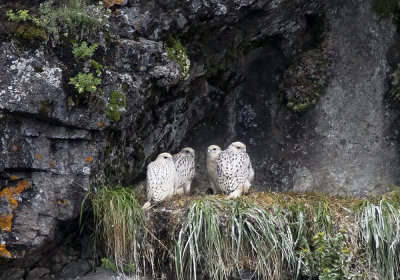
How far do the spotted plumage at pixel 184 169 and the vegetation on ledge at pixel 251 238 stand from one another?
0.71m

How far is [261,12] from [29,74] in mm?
2914

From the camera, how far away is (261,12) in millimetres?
8828

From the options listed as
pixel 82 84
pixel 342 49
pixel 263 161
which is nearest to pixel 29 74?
pixel 82 84

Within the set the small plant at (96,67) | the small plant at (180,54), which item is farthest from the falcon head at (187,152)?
the small plant at (96,67)

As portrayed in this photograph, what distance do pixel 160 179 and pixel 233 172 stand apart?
0.83 m

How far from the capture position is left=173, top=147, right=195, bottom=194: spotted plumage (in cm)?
870

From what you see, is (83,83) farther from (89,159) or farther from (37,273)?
(37,273)

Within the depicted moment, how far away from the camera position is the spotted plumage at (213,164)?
28.6 ft

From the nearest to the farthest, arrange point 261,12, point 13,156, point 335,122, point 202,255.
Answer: point 13,156
point 202,255
point 261,12
point 335,122

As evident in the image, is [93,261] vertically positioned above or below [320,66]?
below

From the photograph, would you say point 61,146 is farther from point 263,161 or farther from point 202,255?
point 263,161

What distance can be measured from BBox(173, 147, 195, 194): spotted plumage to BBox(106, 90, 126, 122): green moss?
49.0 inches

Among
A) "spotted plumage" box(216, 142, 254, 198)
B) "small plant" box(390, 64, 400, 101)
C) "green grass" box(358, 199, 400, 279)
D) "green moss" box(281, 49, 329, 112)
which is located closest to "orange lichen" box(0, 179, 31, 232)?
"spotted plumage" box(216, 142, 254, 198)

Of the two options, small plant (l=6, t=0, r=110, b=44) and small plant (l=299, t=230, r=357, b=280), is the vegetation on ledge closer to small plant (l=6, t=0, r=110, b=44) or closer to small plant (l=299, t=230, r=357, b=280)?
small plant (l=299, t=230, r=357, b=280)
